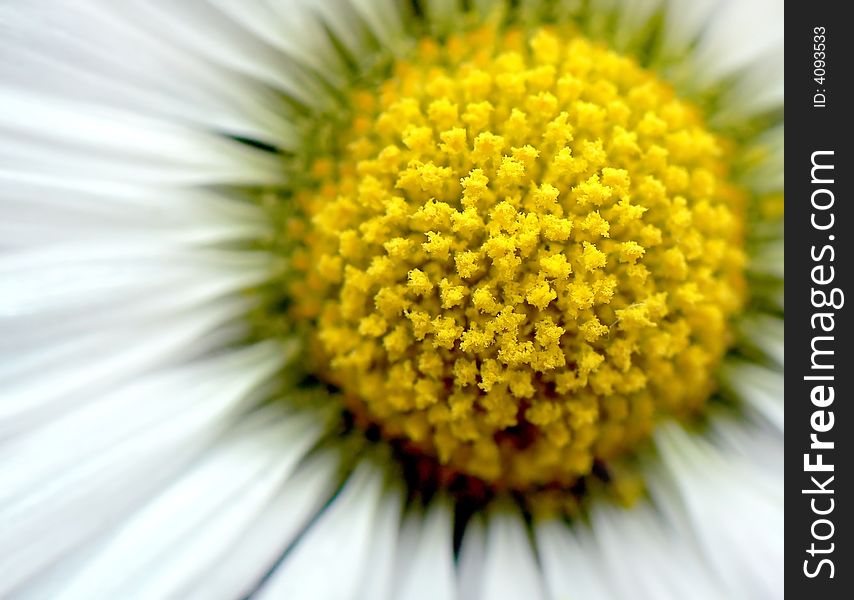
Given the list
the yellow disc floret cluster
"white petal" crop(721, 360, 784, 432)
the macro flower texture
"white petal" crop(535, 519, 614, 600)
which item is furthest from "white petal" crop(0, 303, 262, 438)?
"white petal" crop(721, 360, 784, 432)

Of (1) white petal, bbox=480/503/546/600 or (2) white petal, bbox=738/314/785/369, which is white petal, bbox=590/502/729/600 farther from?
(2) white petal, bbox=738/314/785/369

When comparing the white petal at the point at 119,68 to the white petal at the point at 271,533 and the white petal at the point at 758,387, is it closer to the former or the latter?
the white petal at the point at 271,533

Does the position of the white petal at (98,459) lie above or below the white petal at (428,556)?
above

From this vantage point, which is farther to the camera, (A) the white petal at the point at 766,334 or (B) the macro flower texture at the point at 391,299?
(A) the white petal at the point at 766,334

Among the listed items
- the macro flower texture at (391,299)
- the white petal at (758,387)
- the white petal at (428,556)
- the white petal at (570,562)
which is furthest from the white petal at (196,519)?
the white petal at (758,387)

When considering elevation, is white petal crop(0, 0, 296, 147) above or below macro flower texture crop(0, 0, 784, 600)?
above

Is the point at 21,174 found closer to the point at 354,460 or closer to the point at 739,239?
the point at 354,460

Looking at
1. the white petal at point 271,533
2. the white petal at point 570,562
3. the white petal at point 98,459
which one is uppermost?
the white petal at point 98,459
